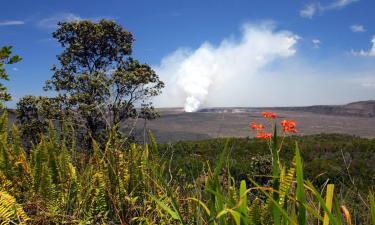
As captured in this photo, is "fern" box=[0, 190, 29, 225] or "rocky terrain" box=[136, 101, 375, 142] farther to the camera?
"rocky terrain" box=[136, 101, 375, 142]

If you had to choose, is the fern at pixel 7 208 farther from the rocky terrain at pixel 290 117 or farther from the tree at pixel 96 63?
the rocky terrain at pixel 290 117

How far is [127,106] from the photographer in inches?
784

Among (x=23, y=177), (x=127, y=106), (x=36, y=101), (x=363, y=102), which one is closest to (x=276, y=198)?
(x=23, y=177)

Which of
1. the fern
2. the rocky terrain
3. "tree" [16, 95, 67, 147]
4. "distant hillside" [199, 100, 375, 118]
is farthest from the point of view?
"distant hillside" [199, 100, 375, 118]

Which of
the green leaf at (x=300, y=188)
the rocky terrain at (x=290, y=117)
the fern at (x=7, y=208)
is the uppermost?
the green leaf at (x=300, y=188)

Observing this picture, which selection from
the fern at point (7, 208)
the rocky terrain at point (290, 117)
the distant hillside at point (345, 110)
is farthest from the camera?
the distant hillside at point (345, 110)

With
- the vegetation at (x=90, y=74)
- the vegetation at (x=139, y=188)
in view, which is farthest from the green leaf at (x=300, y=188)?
the vegetation at (x=90, y=74)

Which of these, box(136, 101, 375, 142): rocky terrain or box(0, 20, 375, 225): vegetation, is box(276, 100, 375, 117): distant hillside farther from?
box(0, 20, 375, 225): vegetation

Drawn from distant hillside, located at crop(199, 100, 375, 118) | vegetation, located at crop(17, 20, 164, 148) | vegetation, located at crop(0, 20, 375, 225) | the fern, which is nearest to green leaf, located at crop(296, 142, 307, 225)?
vegetation, located at crop(0, 20, 375, 225)

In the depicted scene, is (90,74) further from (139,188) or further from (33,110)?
(139,188)

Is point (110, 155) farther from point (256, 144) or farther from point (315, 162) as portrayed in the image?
point (256, 144)

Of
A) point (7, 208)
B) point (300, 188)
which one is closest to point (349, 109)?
point (7, 208)

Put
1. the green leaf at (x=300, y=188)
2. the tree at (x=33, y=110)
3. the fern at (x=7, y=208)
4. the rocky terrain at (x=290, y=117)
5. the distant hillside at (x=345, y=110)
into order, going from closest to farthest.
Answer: the green leaf at (x=300, y=188), the fern at (x=7, y=208), the tree at (x=33, y=110), the rocky terrain at (x=290, y=117), the distant hillside at (x=345, y=110)

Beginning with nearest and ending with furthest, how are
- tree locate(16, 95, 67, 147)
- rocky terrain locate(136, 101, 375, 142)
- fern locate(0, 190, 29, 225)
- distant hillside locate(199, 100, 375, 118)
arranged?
fern locate(0, 190, 29, 225) < tree locate(16, 95, 67, 147) < rocky terrain locate(136, 101, 375, 142) < distant hillside locate(199, 100, 375, 118)
